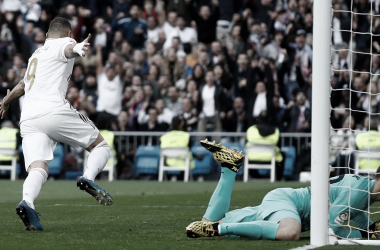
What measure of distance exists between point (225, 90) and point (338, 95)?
274 centimetres

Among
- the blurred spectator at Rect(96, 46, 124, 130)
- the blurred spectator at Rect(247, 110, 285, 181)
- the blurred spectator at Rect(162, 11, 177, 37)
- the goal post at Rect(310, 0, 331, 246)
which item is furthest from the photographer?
the blurred spectator at Rect(162, 11, 177, 37)

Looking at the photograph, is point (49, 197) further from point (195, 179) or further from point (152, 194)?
point (195, 179)

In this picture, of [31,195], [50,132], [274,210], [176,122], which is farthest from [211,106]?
[274,210]

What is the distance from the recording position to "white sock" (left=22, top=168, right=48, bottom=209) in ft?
24.7

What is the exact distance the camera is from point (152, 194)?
13.5 metres

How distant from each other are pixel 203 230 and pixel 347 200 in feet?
4.34

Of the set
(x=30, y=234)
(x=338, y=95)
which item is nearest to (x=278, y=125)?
(x=338, y=95)

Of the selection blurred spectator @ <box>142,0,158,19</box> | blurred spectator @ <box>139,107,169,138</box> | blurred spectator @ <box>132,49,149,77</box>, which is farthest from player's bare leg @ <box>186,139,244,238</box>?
blurred spectator @ <box>142,0,158,19</box>

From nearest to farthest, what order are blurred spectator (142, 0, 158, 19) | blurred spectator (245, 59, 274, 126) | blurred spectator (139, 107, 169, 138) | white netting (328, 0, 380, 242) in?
white netting (328, 0, 380, 242), blurred spectator (245, 59, 274, 126), blurred spectator (139, 107, 169, 138), blurred spectator (142, 0, 158, 19)

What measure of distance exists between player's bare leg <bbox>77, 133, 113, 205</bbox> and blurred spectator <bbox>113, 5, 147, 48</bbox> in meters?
12.3

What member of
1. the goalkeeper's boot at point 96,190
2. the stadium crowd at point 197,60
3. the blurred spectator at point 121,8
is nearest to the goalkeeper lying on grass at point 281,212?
the goalkeeper's boot at point 96,190

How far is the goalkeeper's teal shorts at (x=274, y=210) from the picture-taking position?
260 inches

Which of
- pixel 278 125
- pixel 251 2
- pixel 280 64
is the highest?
pixel 251 2

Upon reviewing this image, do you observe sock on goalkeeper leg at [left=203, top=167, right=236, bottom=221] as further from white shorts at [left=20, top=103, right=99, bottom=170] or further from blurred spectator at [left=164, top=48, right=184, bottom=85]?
blurred spectator at [left=164, top=48, right=184, bottom=85]
